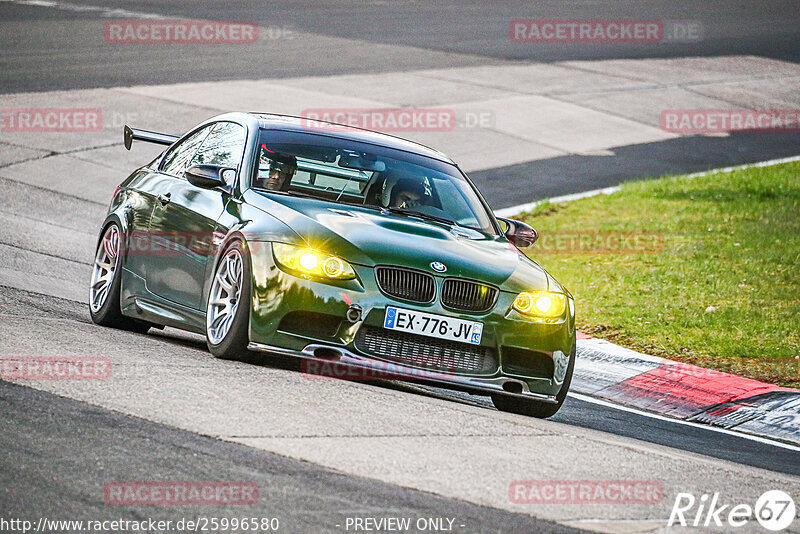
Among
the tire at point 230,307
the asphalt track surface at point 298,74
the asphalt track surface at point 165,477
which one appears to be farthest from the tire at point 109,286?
the asphalt track surface at point 165,477

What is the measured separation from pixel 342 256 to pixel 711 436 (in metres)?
3.04

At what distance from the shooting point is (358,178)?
8.93 m

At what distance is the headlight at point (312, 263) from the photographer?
7676 mm

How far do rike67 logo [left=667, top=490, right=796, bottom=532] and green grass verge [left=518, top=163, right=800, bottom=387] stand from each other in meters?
4.35

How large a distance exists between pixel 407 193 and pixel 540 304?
1392 mm

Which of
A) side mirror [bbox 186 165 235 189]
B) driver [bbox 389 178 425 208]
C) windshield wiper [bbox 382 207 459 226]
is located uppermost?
side mirror [bbox 186 165 235 189]

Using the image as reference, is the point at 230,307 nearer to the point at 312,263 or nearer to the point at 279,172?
the point at 312,263

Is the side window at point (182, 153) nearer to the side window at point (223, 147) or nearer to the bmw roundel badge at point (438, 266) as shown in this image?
the side window at point (223, 147)

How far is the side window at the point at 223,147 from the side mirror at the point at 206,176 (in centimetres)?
23

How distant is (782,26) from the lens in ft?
130

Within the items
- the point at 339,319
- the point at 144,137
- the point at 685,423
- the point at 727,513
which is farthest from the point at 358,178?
the point at 727,513

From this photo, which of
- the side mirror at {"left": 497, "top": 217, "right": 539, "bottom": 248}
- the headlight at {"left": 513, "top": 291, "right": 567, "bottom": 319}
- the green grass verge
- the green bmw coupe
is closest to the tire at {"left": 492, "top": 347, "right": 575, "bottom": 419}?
the green bmw coupe

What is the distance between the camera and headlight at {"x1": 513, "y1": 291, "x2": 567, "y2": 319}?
805cm

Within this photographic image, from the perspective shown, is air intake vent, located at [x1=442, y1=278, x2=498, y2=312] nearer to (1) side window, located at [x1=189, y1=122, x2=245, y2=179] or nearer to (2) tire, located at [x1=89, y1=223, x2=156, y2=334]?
(1) side window, located at [x1=189, y1=122, x2=245, y2=179]
